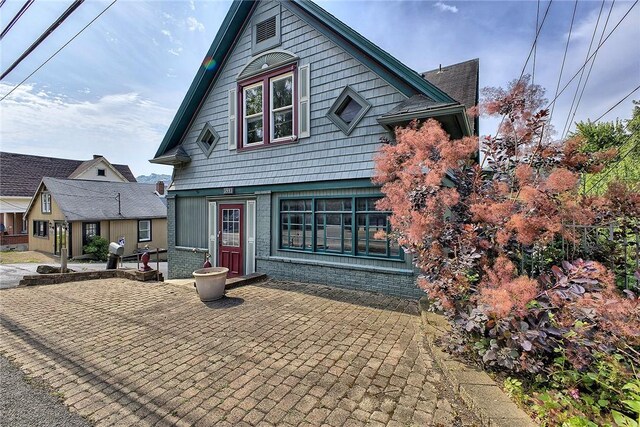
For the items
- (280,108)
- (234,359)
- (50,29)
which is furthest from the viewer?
(280,108)

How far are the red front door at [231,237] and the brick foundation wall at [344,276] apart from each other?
98 cm

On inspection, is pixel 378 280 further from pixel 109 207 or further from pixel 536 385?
pixel 109 207

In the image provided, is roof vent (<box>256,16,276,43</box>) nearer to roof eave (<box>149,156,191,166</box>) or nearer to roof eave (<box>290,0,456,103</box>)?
roof eave (<box>290,0,456,103</box>)

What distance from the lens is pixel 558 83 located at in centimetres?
723

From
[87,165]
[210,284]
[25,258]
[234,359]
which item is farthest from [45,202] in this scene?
[234,359]

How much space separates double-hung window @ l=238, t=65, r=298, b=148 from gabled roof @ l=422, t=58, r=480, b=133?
5205mm

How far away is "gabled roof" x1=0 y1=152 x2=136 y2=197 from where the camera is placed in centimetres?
2534

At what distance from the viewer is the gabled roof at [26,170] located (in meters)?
25.3

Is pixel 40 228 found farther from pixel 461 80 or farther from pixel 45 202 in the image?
pixel 461 80

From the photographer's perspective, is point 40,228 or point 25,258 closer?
point 25,258

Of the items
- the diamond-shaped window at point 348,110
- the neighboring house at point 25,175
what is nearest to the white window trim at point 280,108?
the diamond-shaped window at point 348,110

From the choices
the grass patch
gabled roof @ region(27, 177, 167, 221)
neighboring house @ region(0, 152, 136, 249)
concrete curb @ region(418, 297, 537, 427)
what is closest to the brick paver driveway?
concrete curb @ region(418, 297, 537, 427)

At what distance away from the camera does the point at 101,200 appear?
22312 millimetres

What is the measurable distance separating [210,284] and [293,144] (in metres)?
4.06
